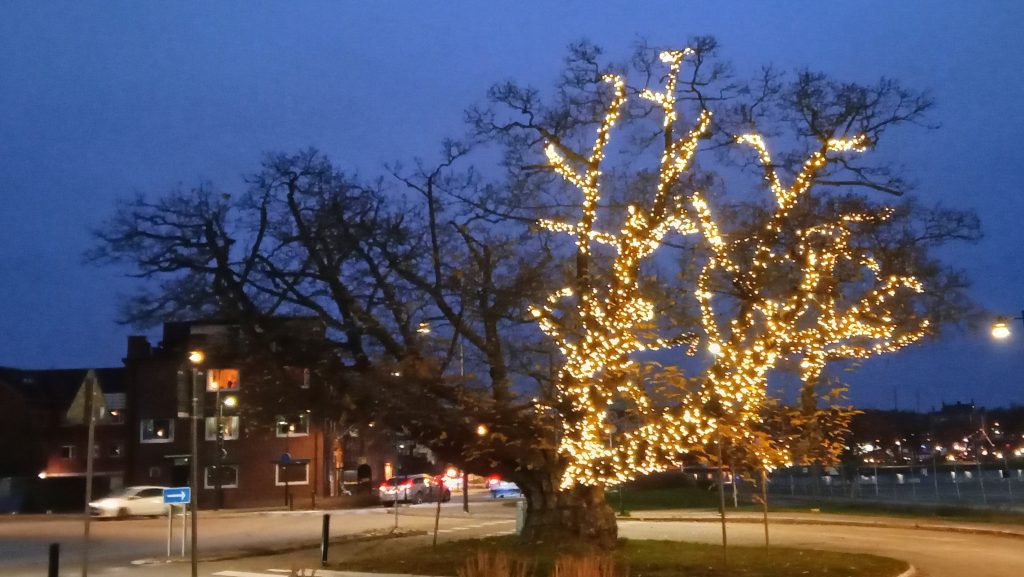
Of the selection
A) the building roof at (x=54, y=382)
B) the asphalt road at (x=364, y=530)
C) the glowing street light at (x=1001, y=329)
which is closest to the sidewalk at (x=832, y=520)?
the asphalt road at (x=364, y=530)

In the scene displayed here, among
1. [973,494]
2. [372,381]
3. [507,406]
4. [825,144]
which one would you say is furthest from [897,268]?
[973,494]

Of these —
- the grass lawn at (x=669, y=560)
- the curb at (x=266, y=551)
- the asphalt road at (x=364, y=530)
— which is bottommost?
the asphalt road at (x=364, y=530)

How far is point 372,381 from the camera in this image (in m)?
21.0

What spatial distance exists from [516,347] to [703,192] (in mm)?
5202

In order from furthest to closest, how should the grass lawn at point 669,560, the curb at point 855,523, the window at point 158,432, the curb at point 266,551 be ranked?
1. the window at point 158,432
2. the curb at point 855,523
3. the curb at point 266,551
4. the grass lawn at point 669,560

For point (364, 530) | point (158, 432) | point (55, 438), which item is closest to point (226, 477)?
point (158, 432)

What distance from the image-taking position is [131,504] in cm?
4816

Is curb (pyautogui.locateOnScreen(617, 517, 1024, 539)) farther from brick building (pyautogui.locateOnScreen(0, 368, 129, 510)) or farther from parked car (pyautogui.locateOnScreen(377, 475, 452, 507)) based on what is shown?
brick building (pyautogui.locateOnScreen(0, 368, 129, 510))

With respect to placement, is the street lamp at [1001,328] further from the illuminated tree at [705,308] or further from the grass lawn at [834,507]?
the grass lawn at [834,507]

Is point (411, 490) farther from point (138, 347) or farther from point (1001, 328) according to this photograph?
point (1001, 328)

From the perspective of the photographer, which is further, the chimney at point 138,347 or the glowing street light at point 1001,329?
the chimney at point 138,347

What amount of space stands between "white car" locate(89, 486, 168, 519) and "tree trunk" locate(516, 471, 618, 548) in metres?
30.2

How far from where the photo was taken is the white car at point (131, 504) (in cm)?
4775

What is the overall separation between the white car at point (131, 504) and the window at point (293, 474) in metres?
9.91
